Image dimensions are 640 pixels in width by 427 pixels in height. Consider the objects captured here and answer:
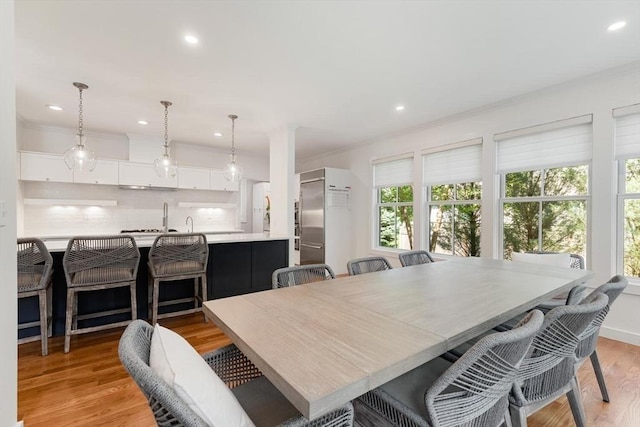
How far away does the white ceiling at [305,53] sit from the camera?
199cm

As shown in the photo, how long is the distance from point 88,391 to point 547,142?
4.85 m

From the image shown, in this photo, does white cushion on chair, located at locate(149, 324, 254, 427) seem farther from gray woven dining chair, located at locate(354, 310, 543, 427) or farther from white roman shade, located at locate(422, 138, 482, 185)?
white roman shade, located at locate(422, 138, 482, 185)

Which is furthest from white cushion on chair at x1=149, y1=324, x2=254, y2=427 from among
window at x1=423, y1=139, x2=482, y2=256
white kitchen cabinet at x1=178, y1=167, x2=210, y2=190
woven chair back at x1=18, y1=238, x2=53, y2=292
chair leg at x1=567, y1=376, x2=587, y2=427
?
white kitchen cabinet at x1=178, y1=167, x2=210, y2=190

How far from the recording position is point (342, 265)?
5758mm

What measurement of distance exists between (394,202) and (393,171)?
562 mm

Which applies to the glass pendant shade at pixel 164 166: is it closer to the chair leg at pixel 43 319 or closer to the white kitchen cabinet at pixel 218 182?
the chair leg at pixel 43 319

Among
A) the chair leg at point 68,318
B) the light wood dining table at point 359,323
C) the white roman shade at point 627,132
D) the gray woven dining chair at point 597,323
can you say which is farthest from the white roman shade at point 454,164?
the chair leg at point 68,318

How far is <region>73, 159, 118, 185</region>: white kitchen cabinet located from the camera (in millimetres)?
4566

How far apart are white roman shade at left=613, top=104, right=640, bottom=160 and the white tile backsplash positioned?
5952mm

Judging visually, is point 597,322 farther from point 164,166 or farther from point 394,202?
point 164,166

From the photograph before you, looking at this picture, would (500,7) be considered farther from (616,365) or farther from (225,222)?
(225,222)

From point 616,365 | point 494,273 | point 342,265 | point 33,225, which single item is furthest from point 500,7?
point 33,225

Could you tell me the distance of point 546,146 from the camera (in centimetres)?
332

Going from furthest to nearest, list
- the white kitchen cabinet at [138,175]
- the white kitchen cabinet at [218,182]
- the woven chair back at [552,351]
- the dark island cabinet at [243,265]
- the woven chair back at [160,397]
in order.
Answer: the white kitchen cabinet at [218,182] → the white kitchen cabinet at [138,175] → the dark island cabinet at [243,265] → the woven chair back at [552,351] → the woven chair back at [160,397]
